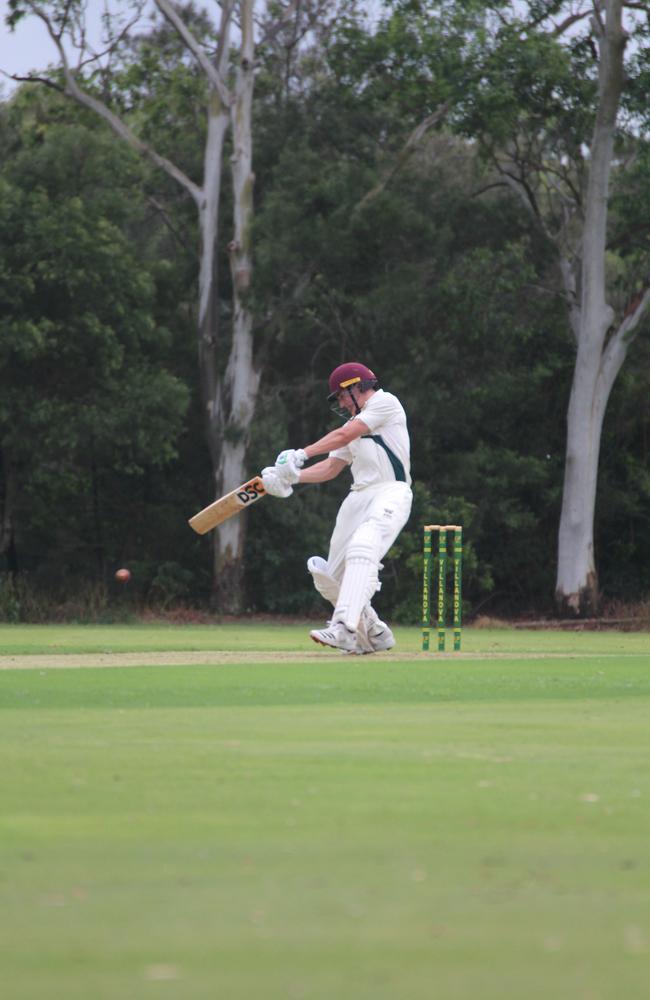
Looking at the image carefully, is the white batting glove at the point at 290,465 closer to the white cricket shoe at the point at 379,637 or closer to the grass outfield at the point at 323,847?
the white cricket shoe at the point at 379,637

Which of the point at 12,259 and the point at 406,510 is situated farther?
the point at 12,259

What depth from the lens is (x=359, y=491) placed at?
15.9m

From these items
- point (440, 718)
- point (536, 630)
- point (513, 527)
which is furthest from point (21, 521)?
point (440, 718)

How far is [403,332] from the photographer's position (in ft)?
114

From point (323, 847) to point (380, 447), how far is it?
10.4m

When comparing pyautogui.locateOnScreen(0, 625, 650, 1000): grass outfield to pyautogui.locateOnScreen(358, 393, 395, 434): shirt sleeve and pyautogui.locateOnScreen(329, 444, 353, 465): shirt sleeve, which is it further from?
pyautogui.locateOnScreen(329, 444, 353, 465): shirt sleeve

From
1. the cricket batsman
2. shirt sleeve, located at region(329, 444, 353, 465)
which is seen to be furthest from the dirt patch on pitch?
shirt sleeve, located at region(329, 444, 353, 465)

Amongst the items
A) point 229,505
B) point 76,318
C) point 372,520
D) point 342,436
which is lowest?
point 372,520

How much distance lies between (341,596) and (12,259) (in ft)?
60.7

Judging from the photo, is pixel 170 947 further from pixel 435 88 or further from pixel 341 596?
pixel 435 88

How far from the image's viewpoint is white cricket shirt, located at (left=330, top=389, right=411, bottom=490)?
50.6 ft

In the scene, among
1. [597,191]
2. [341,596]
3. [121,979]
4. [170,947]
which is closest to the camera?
[121,979]

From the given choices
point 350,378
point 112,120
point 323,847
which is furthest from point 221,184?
point 323,847

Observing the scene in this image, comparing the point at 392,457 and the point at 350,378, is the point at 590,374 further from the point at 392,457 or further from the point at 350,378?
the point at 392,457
